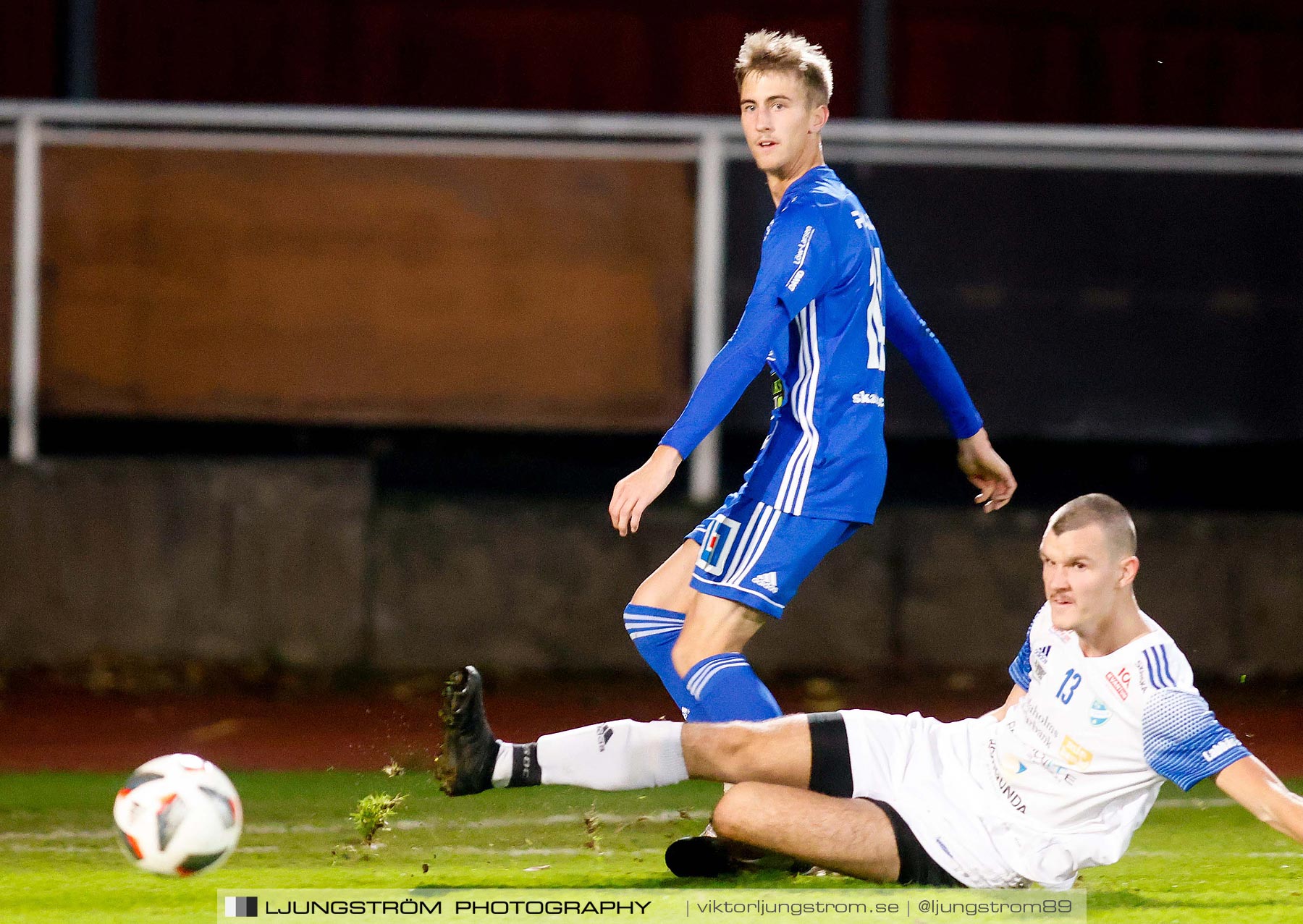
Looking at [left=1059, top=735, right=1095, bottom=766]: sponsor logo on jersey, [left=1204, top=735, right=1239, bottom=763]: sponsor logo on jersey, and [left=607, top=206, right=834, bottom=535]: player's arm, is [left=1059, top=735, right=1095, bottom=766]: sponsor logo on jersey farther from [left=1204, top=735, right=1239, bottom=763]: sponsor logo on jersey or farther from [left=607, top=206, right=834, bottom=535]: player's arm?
[left=607, top=206, right=834, bottom=535]: player's arm

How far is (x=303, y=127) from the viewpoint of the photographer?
9062 millimetres

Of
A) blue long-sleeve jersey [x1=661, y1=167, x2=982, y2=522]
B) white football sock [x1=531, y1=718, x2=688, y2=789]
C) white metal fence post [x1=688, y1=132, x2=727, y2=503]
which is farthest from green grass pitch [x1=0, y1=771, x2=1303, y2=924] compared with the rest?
white metal fence post [x1=688, y1=132, x2=727, y2=503]

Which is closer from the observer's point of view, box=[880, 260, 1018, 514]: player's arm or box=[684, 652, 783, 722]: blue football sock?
box=[684, 652, 783, 722]: blue football sock

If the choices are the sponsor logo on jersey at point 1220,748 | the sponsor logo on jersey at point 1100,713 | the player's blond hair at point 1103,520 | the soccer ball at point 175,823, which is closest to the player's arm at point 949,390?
the player's blond hair at point 1103,520

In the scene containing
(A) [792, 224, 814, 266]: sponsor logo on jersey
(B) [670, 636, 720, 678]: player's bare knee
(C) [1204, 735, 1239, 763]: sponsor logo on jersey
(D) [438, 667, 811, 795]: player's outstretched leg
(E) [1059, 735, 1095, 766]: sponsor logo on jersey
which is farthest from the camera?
(B) [670, 636, 720, 678]: player's bare knee

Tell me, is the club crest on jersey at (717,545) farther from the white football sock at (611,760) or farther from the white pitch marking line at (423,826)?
the white pitch marking line at (423,826)

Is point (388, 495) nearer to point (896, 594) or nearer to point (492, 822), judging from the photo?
point (896, 594)

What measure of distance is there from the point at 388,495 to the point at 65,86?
4805 millimetres

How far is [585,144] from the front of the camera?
29.9ft

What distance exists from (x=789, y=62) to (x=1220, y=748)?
2.00 m

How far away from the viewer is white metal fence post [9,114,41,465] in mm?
8859

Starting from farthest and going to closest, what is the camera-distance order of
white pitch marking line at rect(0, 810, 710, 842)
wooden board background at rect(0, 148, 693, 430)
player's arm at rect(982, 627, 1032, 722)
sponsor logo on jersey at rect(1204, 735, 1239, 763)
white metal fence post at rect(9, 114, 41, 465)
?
wooden board background at rect(0, 148, 693, 430), white metal fence post at rect(9, 114, 41, 465), white pitch marking line at rect(0, 810, 710, 842), player's arm at rect(982, 627, 1032, 722), sponsor logo on jersey at rect(1204, 735, 1239, 763)

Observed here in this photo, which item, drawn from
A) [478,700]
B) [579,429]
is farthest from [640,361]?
[478,700]

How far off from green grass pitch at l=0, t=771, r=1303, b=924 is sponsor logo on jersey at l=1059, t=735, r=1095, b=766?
37cm
